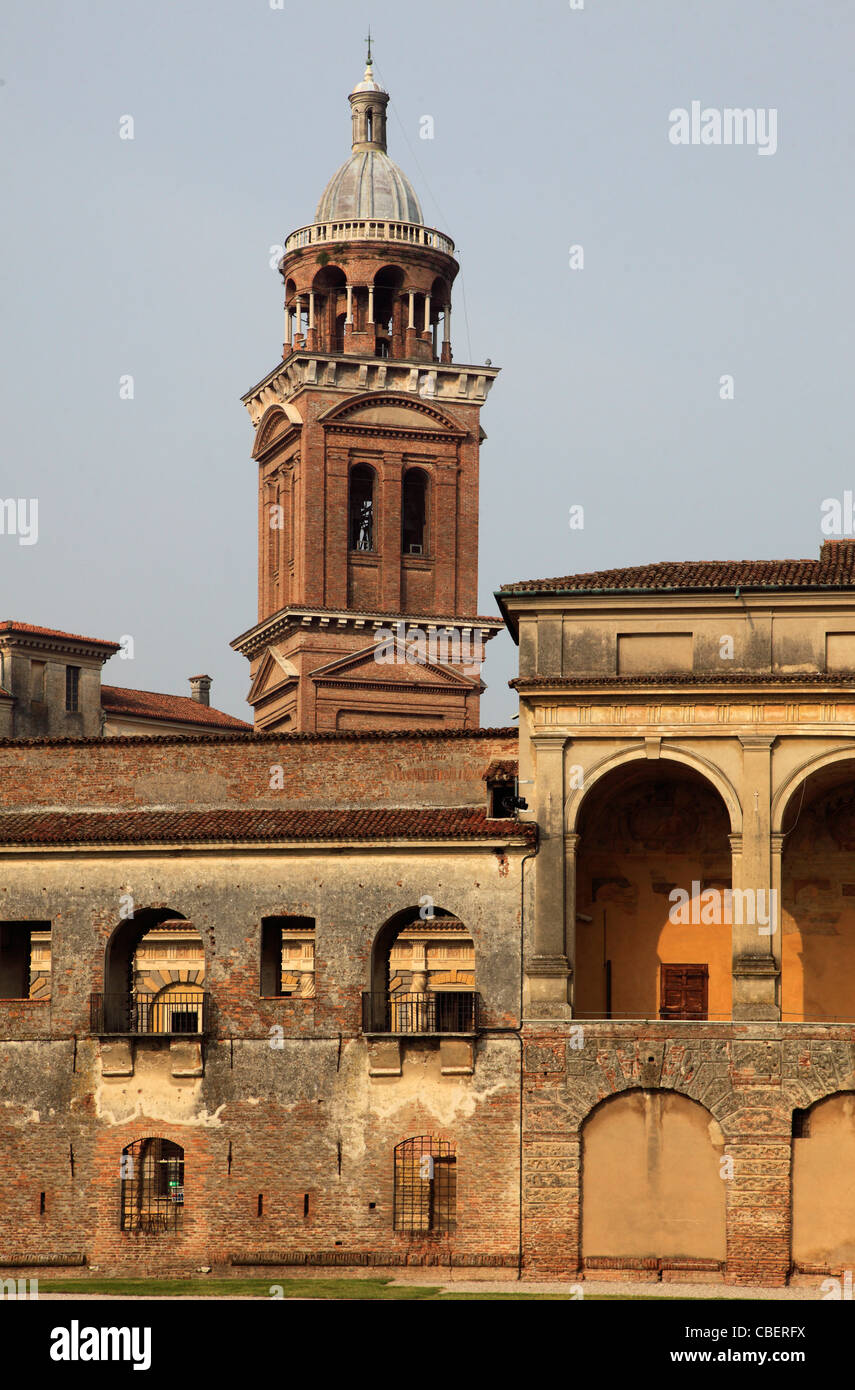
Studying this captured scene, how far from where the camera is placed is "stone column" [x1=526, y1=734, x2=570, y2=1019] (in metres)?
37.0

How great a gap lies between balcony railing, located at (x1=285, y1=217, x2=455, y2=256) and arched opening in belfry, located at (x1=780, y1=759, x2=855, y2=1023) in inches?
1222

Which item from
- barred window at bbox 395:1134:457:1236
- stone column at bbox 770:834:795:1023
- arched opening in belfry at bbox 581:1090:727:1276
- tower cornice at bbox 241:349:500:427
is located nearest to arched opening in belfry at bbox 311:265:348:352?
tower cornice at bbox 241:349:500:427

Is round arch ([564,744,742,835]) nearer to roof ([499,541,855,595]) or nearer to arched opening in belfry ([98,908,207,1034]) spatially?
roof ([499,541,855,595])

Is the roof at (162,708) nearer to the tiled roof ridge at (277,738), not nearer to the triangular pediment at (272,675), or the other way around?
the triangular pediment at (272,675)

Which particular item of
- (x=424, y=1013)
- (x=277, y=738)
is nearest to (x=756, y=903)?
(x=277, y=738)

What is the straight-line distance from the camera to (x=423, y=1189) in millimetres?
37219

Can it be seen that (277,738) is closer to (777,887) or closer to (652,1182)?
(777,887)

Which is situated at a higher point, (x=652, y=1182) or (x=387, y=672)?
(x=387, y=672)

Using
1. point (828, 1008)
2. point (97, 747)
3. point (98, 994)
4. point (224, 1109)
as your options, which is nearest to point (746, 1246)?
point (828, 1008)

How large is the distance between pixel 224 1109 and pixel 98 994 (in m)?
2.78

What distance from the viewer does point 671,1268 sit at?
36.0 metres

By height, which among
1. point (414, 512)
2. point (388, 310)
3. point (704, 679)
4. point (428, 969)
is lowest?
point (428, 969)

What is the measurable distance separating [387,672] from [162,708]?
16822 millimetres
